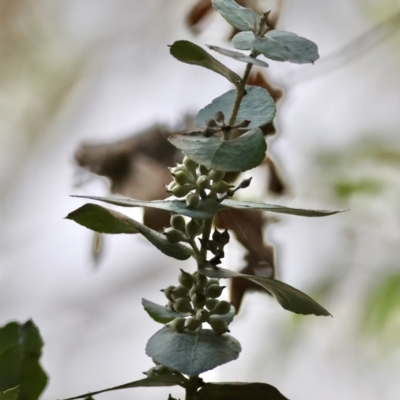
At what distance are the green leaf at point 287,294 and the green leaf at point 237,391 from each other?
54 millimetres

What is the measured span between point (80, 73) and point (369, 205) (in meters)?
0.42

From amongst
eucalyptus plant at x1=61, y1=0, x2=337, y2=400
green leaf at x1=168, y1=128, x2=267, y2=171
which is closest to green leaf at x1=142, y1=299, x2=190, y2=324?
eucalyptus plant at x1=61, y1=0, x2=337, y2=400

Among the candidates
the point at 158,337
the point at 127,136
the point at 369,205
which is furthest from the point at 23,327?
the point at 369,205

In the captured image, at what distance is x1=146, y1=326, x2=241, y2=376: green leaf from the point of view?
0.30 metres

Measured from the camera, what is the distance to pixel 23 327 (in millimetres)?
482

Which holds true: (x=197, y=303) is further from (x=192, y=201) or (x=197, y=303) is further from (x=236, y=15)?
(x=236, y=15)

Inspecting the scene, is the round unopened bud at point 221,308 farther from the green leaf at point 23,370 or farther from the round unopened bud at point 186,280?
the green leaf at point 23,370

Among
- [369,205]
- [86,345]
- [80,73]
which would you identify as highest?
[80,73]

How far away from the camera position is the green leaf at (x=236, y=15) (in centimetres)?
34

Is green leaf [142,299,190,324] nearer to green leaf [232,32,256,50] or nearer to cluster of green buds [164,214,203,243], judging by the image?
cluster of green buds [164,214,203,243]

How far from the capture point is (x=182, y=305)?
346 millimetres

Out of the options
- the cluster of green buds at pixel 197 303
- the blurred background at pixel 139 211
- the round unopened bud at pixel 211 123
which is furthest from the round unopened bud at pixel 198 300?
the blurred background at pixel 139 211

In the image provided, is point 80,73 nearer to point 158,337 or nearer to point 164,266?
point 164,266

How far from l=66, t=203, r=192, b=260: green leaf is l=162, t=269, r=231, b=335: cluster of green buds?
0.02 m
